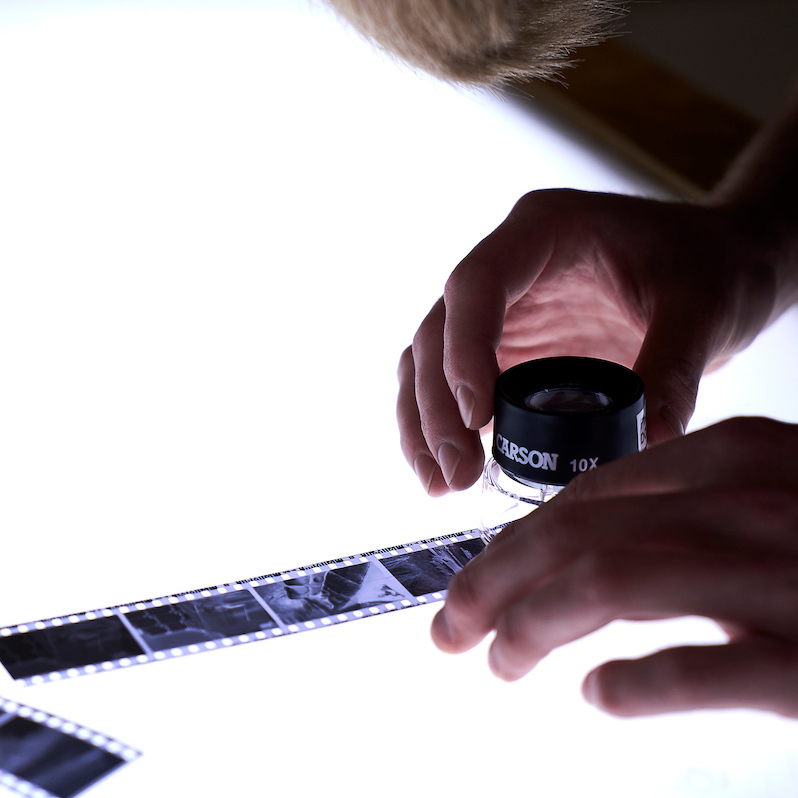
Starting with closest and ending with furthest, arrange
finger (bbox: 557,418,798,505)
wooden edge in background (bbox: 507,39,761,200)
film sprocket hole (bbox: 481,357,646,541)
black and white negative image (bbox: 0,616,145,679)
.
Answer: finger (bbox: 557,418,798,505) < film sprocket hole (bbox: 481,357,646,541) < black and white negative image (bbox: 0,616,145,679) < wooden edge in background (bbox: 507,39,761,200)

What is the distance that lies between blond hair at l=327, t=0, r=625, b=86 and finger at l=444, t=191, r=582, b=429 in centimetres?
20

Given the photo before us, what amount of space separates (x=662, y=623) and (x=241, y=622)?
1.57ft

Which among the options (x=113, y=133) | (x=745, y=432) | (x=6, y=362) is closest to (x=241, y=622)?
(x=745, y=432)

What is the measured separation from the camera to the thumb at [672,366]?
1.04 m

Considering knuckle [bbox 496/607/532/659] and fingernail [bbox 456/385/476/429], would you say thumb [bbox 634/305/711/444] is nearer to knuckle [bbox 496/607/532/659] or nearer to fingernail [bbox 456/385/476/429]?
fingernail [bbox 456/385/476/429]

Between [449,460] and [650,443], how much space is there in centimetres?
23

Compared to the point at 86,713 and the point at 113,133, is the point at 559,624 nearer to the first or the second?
the point at 86,713

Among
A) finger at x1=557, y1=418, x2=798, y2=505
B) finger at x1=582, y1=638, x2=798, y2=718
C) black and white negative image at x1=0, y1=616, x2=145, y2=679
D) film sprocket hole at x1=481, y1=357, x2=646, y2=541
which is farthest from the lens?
black and white negative image at x1=0, y1=616, x2=145, y2=679

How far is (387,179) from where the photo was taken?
2.05 meters

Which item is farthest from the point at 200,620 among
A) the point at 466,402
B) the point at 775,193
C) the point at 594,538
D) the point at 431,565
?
the point at 775,193

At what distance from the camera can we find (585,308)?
138 centimetres

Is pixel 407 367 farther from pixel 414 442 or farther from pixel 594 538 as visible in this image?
pixel 594 538

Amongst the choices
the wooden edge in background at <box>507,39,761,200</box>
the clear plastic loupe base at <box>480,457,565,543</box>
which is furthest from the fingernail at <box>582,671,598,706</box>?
the wooden edge in background at <box>507,39,761,200</box>

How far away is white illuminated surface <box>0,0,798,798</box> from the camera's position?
0.93 m
